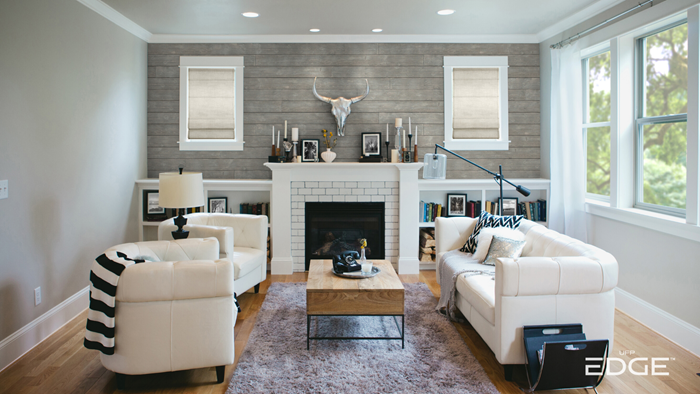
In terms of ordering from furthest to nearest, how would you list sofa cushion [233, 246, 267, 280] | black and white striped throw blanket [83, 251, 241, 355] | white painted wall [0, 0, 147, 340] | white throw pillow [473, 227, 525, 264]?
1. sofa cushion [233, 246, 267, 280]
2. white throw pillow [473, 227, 525, 264]
3. white painted wall [0, 0, 147, 340]
4. black and white striped throw blanket [83, 251, 241, 355]

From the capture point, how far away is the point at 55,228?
3270mm

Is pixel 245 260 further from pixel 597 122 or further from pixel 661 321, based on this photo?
pixel 597 122

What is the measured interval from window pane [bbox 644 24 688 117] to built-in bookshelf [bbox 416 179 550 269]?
147cm

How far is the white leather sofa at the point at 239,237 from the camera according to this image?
11.6 feet

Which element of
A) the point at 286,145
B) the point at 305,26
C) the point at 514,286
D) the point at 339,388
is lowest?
the point at 339,388

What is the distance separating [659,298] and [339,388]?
2.56 m

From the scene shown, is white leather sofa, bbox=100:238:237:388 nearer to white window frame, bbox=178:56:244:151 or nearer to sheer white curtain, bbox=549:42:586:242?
white window frame, bbox=178:56:244:151

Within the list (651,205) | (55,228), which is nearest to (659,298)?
(651,205)

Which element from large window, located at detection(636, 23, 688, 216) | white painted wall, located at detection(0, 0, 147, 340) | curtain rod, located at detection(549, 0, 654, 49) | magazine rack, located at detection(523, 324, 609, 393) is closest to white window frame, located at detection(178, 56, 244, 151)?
white painted wall, located at detection(0, 0, 147, 340)

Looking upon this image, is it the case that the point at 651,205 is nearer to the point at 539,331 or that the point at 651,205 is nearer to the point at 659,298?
the point at 659,298

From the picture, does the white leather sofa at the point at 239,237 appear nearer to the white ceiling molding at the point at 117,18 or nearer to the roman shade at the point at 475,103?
the white ceiling molding at the point at 117,18

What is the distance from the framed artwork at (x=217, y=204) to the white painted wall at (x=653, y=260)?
12.5 ft

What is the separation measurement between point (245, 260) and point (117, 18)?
266 cm

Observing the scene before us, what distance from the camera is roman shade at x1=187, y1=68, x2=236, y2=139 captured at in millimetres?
4980
